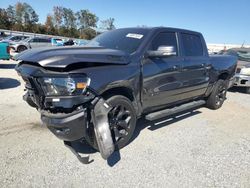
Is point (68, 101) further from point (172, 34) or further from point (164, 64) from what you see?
point (172, 34)

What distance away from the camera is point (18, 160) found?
11.1 feet

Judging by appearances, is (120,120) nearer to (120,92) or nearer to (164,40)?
(120,92)

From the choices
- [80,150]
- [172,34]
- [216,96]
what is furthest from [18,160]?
[216,96]

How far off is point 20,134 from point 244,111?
5799 mm

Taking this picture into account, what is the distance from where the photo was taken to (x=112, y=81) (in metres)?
3.43

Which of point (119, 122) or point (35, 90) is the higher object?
point (35, 90)

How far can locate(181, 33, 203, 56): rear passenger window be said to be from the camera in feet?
16.5

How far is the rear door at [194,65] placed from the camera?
495 cm

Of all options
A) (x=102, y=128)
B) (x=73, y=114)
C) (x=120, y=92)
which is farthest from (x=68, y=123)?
(x=120, y=92)

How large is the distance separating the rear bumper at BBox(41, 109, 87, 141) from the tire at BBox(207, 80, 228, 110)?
168 inches

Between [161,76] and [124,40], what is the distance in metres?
0.94

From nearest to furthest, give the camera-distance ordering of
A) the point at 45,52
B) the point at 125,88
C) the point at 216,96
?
the point at 45,52 < the point at 125,88 < the point at 216,96

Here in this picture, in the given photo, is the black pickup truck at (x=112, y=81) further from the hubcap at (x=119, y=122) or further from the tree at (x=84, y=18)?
the tree at (x=84, y=18)

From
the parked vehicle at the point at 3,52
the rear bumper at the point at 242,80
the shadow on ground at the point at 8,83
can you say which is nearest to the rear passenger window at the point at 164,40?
the rear bumper at the point at 242,80
